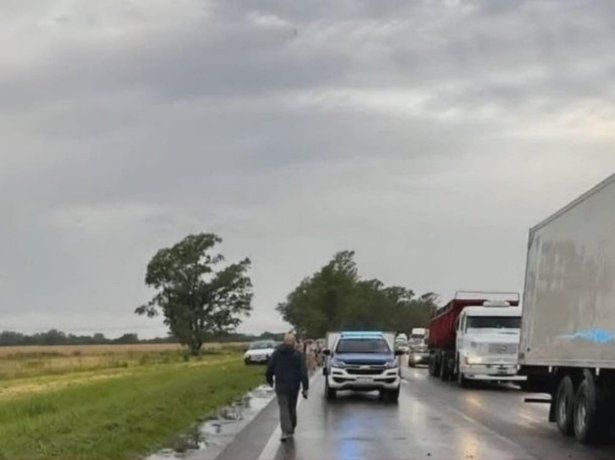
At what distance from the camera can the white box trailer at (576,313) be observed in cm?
1616

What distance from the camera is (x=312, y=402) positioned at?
92.3 feet

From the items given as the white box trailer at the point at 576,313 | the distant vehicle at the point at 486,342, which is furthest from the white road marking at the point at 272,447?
the distant vehicle at the point at 486,342

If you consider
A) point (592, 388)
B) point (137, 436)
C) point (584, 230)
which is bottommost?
point (137, 436)

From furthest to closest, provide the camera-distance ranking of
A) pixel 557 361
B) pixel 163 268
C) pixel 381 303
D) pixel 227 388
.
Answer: pixel 381 303, pixel 163 268, pixel 227 388, pixel 557 361

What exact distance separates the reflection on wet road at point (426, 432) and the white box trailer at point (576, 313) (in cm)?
64

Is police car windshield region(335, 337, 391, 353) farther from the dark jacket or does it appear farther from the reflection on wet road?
the dark jacket

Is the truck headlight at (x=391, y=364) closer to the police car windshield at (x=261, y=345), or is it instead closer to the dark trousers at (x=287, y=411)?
the dark trousers at (x=287, y=411)

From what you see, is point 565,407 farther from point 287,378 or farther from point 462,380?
point 462,380

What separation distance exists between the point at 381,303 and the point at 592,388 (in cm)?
11546

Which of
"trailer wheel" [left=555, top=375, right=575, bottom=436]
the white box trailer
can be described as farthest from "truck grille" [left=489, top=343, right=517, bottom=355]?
"trailer wheel" [left=555, top=375, right=575, bottom=436]

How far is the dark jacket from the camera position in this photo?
18.4 meters

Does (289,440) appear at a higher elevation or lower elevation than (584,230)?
lower

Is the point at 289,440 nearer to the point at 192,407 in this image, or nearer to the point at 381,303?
the point at 192,407

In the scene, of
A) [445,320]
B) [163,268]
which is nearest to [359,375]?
[445,320]
